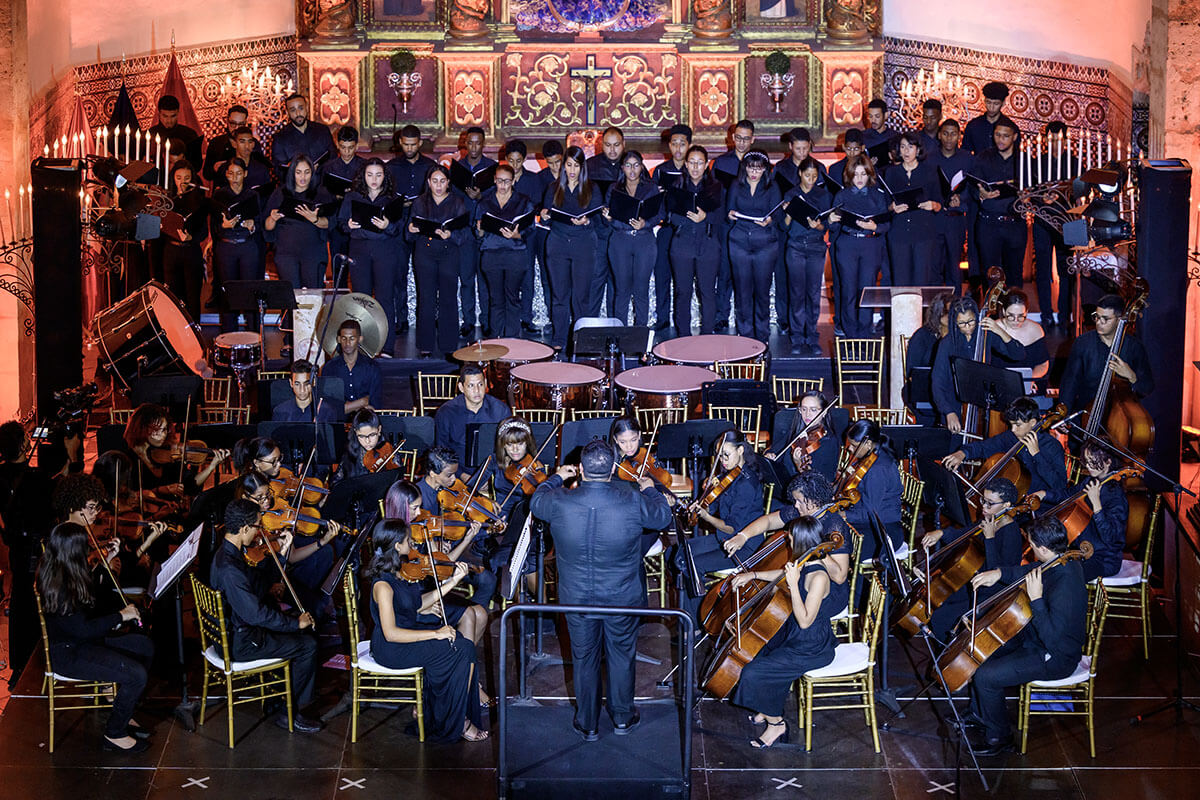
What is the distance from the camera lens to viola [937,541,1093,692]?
638 cm

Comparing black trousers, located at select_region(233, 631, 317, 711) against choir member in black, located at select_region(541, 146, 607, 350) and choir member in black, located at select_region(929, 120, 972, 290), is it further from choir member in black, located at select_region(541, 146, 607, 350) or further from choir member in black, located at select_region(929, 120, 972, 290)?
choir member in black, located at select_region(929, 120, 972, 290)

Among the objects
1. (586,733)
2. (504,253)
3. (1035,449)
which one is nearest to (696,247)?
(504,253)

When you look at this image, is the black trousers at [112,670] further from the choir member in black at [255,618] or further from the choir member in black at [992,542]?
the choir member in black at [992,542]

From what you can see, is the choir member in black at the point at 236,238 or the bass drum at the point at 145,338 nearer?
the bass drum at the point at 145,338

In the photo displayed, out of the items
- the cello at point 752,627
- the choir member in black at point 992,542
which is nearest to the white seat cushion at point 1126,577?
the choir member in black at point 992,542

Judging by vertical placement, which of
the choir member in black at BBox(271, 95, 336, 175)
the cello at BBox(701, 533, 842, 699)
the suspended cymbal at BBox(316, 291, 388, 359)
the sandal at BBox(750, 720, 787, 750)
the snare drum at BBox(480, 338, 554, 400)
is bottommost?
the sandal at BBox(750, 720, 787, 750)

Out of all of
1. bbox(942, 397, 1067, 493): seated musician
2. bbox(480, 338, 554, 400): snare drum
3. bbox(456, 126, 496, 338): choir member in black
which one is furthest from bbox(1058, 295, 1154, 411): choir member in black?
bbox(456, 126, 496, 338): choir member in black

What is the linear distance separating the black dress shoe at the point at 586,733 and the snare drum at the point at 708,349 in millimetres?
3449

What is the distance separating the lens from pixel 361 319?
1019cm

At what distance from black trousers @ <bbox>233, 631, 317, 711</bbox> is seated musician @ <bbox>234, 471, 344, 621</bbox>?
21.2 inches

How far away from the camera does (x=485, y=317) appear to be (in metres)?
11.6

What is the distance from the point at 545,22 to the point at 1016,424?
270 inches

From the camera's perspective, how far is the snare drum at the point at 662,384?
9062 mm

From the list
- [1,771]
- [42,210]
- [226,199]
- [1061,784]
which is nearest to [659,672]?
[1061,784]
